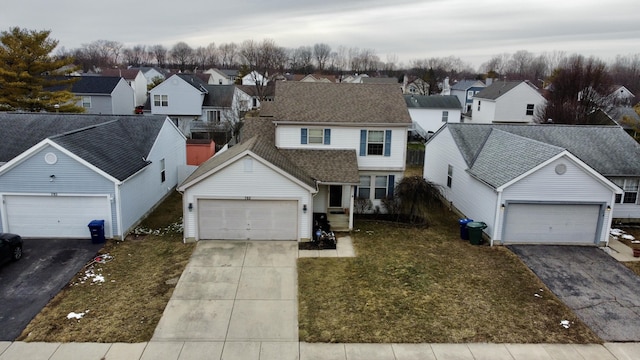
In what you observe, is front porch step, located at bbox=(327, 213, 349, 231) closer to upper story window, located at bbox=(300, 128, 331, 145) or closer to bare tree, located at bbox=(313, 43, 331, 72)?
upper story window, located at bbox=(300, 128, 331, 145)

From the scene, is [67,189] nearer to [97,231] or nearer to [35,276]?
[97,231]

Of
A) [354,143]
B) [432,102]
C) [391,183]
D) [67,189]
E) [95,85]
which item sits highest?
[95,85]

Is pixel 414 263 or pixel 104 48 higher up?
pixel 104 48

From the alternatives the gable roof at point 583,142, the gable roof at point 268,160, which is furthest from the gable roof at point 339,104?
the gable roof at point 583,142

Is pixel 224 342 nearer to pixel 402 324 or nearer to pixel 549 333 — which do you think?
pixel 402 324

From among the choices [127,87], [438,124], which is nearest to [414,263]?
[438,124]

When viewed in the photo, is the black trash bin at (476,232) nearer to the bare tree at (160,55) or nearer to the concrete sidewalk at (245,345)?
the concrete sidewalk at (245,345)

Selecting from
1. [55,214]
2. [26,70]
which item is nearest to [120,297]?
[55,214]
